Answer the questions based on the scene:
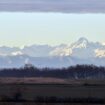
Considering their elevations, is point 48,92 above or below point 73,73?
below

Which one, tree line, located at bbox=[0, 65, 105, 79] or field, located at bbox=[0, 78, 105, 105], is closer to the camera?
field, located at bbox=[0, 78, 105, 105]

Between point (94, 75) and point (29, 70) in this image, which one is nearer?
point (94, 75)

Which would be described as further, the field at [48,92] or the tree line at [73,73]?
the tree line at [73,73]

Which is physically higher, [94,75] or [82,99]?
[94,75]

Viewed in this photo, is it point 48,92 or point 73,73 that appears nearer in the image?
point 48,92

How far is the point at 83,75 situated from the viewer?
569 feet

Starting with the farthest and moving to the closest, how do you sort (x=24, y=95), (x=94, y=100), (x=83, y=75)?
1. (x=83, y=75)
2. (x=24, y=95)
3. (x=94, y=100)

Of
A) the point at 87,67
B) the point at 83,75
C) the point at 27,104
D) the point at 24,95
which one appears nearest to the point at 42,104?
the point at 27,104

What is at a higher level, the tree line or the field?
the tree line

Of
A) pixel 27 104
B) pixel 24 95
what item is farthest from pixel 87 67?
pixel 27 104

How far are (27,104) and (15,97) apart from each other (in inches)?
464

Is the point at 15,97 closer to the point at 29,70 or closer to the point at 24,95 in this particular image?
the point at 24,95

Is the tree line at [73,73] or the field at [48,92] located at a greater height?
the tree line at [73,73]

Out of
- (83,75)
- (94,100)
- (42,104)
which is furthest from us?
(83,75)
